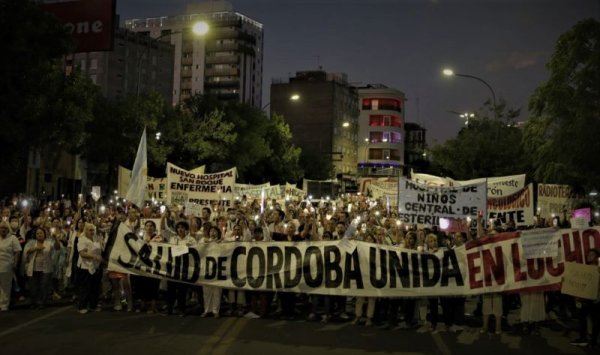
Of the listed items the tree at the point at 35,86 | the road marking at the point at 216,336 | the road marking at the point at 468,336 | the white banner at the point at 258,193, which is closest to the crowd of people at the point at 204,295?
the road marking at the point at 468,336

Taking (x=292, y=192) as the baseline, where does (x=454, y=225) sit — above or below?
below

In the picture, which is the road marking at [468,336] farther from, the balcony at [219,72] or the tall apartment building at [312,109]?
the balcony at [219,72]

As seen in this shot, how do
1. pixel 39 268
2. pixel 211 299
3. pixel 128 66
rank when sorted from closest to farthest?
pixel 211 299
pixel 39 268
pixel 128 66

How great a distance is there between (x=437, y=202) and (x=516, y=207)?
390 centimetres

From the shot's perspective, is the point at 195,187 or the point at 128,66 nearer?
the point at 195,187

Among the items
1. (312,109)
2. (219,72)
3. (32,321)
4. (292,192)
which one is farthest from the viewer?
(219,72)

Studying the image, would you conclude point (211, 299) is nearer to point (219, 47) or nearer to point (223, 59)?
point (223, 59)

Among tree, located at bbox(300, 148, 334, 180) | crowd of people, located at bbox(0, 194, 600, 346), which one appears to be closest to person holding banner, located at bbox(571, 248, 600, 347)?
crowd of people, located at bbox(0, 194, 600, 346)

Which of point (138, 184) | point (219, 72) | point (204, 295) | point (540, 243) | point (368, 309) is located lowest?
point (368, 309)

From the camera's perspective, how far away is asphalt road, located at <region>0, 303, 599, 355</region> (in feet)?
28.0

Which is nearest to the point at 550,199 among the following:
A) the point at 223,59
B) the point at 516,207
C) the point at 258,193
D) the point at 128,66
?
the point at 516,207

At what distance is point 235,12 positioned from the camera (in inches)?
4936

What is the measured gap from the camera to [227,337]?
30.6 feet

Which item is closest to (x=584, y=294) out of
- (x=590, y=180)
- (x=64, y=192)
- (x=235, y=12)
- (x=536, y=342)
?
(x=536, y=342)
